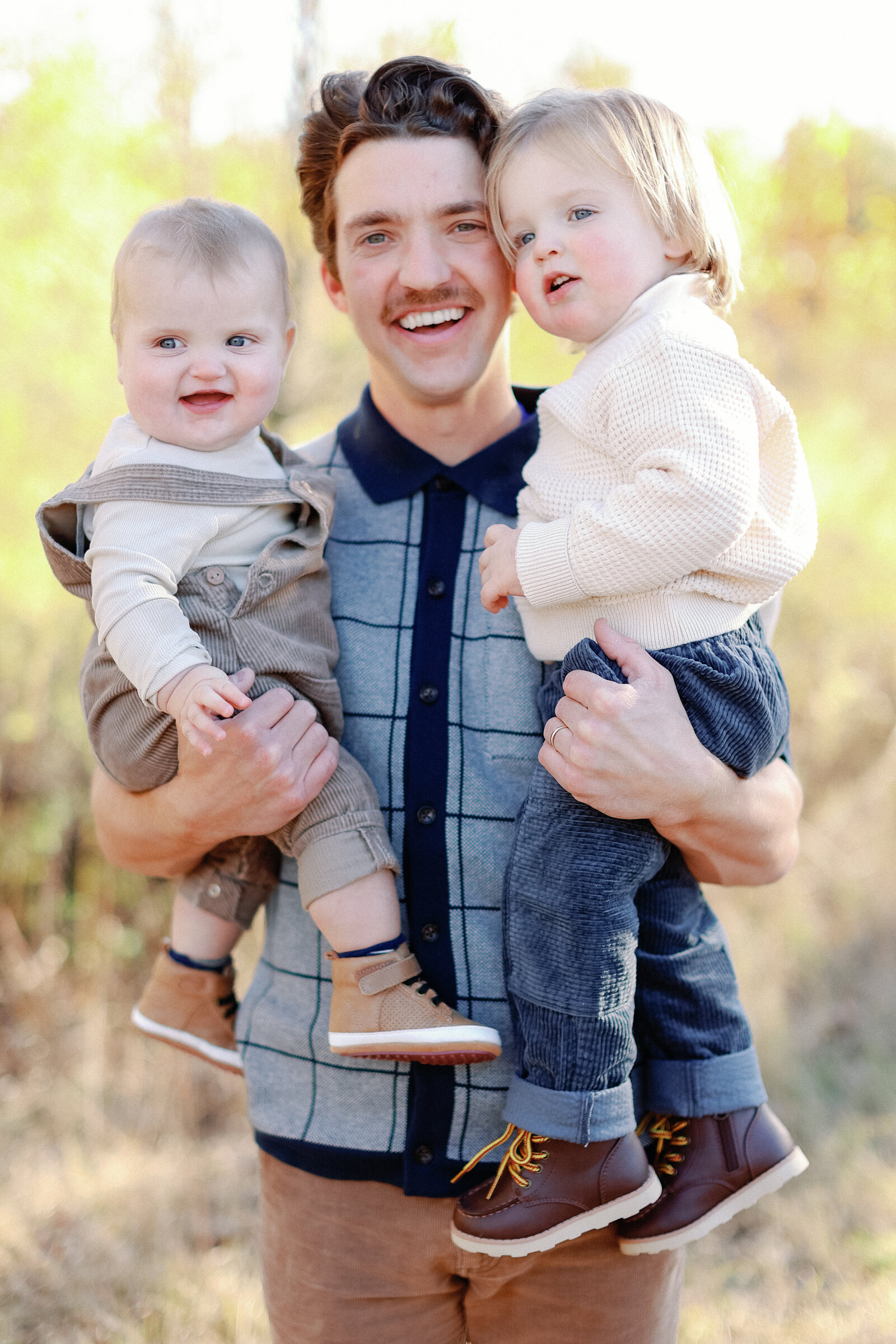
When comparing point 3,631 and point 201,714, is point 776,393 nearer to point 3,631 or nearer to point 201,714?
point 201,714

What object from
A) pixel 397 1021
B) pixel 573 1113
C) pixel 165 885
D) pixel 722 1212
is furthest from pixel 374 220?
pixel 165 885

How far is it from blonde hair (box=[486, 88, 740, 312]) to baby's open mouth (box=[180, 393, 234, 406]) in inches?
20.2

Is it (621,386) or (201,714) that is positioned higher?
(621,386)

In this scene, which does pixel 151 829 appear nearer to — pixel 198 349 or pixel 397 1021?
→ pixel 397 1021

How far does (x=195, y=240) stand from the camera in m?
1.54

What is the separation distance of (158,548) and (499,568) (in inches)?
18.9

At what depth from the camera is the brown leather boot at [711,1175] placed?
61.1 inches

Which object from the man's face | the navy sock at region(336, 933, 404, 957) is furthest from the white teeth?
the navy sock at region(336, 933, 404, 957)

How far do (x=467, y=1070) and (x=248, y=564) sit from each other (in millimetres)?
828

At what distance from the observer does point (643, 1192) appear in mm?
1470

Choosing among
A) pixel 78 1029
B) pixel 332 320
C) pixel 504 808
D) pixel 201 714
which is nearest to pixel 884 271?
pixel 332 320

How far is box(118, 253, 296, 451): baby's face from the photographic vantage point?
154 cm

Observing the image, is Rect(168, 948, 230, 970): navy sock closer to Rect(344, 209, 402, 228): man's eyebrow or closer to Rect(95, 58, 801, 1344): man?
Rect(95, 58, 801, 1344): man

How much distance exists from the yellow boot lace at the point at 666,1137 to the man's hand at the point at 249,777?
742mm
